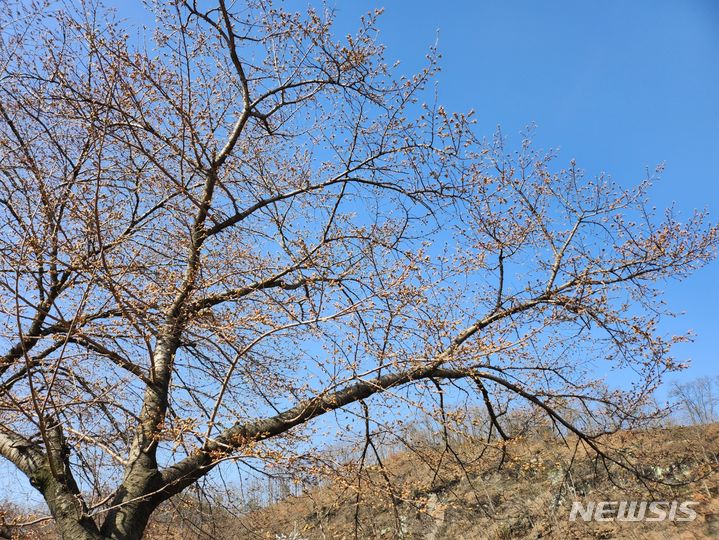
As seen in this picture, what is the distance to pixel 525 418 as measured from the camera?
5.80 metres

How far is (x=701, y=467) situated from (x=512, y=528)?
13.4 ft

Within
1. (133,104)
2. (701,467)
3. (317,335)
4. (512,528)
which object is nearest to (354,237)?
(317,335)

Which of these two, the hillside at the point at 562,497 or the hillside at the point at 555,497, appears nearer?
the hillside at the point at 555,497

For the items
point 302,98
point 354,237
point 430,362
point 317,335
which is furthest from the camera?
point 302,98

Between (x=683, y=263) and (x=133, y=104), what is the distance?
237 inches

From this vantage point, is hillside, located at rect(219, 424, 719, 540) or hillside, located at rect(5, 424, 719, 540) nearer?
hillside, located at rect(5, 424, 719, 540)

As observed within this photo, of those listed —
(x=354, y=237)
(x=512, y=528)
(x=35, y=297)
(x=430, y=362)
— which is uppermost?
(x=354, y=237)

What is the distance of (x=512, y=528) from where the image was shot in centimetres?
1004

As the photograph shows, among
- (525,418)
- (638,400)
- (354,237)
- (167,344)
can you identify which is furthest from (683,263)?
(167,344)

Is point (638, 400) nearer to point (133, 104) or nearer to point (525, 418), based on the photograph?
point (525, 418)

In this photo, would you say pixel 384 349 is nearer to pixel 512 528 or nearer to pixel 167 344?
pixel 167 344

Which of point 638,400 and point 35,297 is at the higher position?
point 35,297

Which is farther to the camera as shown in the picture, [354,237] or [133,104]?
[354,237]

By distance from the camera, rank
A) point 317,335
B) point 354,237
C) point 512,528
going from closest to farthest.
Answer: point 317,335
point 354,237
point 512,528
